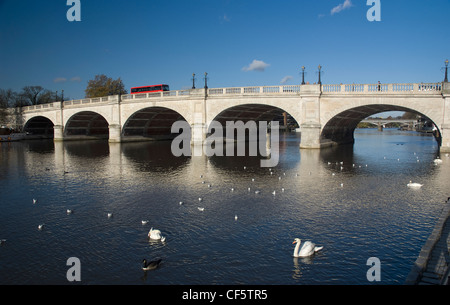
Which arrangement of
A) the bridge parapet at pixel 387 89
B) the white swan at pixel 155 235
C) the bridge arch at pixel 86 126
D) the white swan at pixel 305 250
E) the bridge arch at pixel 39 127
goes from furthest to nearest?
the bridge arch at pixel 39 127 → the bridge arch at pixel 86 126 → the bridge parapet at pixel 387 89 → the white swan at pixel 155 235 → the white swan at pixel 305 250

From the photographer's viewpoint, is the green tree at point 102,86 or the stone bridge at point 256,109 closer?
the stone bridge at point 256,109

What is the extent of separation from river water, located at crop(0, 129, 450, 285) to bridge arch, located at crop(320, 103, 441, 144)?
12.5 m

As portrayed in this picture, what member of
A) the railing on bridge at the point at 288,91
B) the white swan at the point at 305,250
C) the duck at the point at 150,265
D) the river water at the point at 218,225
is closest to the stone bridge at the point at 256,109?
the railing on bridge at the point at 288,91

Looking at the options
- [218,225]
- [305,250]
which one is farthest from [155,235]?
[305,250]

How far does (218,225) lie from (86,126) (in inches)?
2575

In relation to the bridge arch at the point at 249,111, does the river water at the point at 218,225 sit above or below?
below

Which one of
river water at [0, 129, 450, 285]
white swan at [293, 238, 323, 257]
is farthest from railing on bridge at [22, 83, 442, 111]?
white swan at [293, 238, 323, 257]

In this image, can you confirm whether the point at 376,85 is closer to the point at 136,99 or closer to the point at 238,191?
the point at 238,191

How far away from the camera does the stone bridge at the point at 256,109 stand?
3431cm

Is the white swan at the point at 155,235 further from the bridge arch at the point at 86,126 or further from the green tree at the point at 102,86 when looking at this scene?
the green tree at the point at 102,86

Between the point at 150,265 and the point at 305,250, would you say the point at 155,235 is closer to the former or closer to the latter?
the point at 150,265

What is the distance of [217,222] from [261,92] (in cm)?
3060

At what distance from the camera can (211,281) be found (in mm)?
8797
